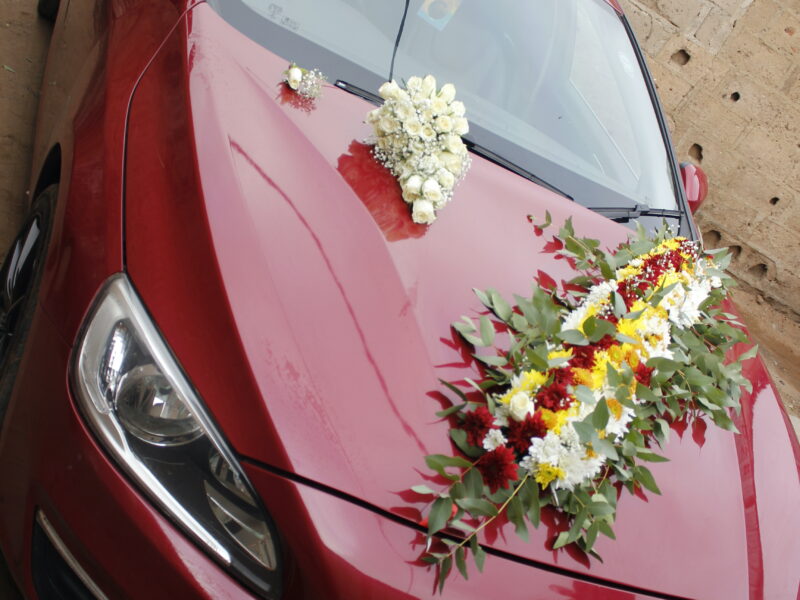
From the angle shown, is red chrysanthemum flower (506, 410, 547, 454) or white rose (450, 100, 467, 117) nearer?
red chrysanthemum flower (506, 410, 547, 454)

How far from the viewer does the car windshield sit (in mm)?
1641

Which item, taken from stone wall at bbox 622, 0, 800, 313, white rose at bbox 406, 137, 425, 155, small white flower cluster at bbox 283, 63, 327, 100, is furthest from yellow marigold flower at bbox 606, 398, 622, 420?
stone wall at bbox 622, 0, 800, 313

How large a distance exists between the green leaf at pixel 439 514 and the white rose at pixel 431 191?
669mm

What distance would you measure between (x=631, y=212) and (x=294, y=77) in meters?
1.13

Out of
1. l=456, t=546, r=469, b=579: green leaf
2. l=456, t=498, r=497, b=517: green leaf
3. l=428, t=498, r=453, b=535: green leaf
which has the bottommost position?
l=456, t=546, r=469, b=579: green leaf

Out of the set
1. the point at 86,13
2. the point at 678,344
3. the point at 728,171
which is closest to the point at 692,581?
the point at 678,344

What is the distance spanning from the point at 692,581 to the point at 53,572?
1086 mm

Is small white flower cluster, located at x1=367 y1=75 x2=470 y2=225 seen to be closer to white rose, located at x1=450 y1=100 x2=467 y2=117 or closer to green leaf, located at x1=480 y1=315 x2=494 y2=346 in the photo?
white rose, located at x1=450 y1=100 x2=467 y2=117

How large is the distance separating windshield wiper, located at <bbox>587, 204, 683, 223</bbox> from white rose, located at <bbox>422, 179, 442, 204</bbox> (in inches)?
25.3

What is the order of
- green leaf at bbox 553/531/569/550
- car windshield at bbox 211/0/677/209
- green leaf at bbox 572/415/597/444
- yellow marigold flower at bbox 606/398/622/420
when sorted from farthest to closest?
car windshield at bbox 211/0/677/209 < yellow marigold flower at bbox 606/398/622/420 < green leaf at bbox 572/415/597/444 < green leaf at bbox 553/531/569/550

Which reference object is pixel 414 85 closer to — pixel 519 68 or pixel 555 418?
pixel 519 68

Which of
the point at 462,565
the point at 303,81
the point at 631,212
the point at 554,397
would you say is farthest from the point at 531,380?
the point at 631,212

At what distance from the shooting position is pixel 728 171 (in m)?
5.32

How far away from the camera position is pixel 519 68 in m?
2.07
